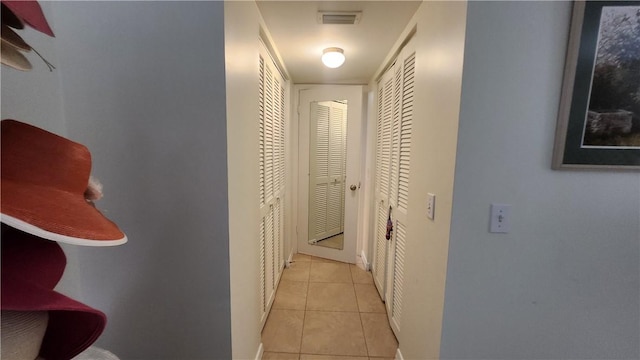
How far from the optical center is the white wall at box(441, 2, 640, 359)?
3.03ft

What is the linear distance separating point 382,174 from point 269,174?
1.03m

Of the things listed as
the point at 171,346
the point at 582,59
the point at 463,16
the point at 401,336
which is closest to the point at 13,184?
the point at 171,346

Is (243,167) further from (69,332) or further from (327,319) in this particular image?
(327,319)

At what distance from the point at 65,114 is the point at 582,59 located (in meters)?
1.93

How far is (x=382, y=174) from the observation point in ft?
7.55

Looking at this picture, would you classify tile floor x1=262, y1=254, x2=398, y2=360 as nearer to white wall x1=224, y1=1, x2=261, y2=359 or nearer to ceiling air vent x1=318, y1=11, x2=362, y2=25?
white wall x1=224, y1=1, x2=261, y2=359

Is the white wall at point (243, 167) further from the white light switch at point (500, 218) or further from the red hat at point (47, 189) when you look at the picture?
the white light switch at point (500, 218)

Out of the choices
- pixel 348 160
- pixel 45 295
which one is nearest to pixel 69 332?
pixel 45 295

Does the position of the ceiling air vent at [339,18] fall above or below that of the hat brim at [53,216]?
above

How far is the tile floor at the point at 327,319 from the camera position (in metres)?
1.72

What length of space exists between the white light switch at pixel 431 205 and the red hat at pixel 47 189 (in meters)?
1.12

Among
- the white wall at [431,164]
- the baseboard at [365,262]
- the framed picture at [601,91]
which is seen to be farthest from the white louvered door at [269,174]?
the framed picture at [601,91]

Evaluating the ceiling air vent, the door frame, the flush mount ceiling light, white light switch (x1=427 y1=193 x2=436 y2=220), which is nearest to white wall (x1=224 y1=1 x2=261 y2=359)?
the ceiling air vent

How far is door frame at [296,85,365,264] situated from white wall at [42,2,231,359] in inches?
78.4
